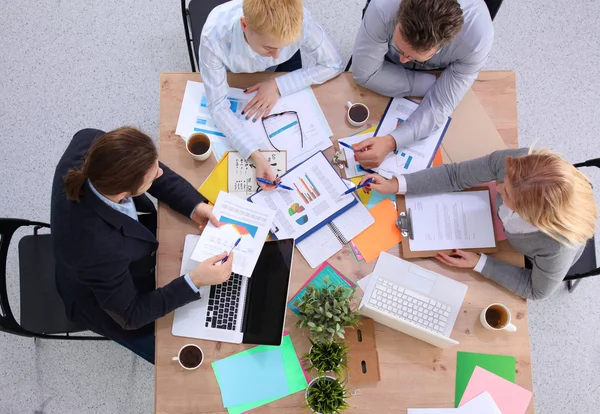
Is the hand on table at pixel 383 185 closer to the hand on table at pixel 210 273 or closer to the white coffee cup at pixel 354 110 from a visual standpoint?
the white coffee cup at pixel 354 110

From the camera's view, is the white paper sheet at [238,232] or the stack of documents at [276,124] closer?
the white paper sheet at [238,232]

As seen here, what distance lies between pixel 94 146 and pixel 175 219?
37 cm

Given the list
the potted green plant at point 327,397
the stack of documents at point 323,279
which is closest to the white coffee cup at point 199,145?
the stack of documents at point 323,279

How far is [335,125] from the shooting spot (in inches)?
62.6

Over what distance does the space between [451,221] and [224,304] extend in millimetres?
771

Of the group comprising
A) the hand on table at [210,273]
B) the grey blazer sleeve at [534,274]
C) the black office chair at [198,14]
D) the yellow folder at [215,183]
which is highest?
the black office chair at [198,14]

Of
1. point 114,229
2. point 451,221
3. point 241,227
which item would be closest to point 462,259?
point 451,221

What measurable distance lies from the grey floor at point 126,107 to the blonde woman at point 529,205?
90 cm

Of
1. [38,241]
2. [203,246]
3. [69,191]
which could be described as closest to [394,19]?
[203,246]

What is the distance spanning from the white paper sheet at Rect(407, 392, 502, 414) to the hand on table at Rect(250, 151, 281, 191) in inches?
31.4

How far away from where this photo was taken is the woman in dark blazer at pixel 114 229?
1.20 m

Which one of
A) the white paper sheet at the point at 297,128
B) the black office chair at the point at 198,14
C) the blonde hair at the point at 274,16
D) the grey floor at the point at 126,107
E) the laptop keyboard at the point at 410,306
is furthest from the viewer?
the grey floor at the point at 126,107

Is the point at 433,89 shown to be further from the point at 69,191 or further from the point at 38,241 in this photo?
the point at 38,241

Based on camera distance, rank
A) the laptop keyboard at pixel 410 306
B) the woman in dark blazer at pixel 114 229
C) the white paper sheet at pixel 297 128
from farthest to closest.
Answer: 1. the white paper sheet at pixel 297 128
2. the laptop keyboard at pixel 410 306
3. the woman in dark blazer at pixel 114 229
